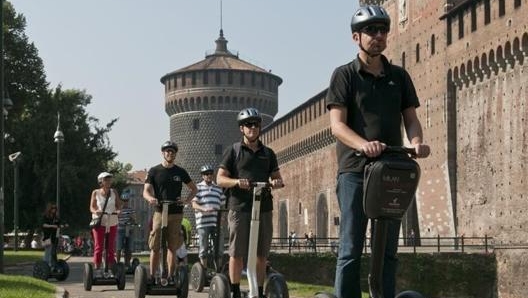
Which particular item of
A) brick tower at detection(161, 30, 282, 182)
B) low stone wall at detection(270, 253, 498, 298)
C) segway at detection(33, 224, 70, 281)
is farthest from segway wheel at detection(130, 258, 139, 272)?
brick tower at detection(161, 30, 282, 182)

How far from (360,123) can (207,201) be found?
7433 millimetres

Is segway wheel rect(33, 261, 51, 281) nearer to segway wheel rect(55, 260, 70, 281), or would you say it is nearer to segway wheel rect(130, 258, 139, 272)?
segway wheel rect(55, 260, 70, 281)

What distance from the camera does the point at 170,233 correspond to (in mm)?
9172

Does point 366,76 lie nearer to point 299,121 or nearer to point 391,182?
point 391,182

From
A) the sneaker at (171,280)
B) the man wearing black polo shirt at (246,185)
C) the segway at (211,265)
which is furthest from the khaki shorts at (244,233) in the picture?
the sneaker at (171,280)

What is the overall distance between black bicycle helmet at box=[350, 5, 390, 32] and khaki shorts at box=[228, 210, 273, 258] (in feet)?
7.39

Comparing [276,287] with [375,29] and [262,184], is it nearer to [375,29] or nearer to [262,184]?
[262,184]

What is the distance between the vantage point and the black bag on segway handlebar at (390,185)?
435cm

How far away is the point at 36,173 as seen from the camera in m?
38.8

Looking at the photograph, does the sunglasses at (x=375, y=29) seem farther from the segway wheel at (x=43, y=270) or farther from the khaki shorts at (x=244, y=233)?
the segway wheel at (x=43, y=270)

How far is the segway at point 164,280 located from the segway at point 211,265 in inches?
13.3

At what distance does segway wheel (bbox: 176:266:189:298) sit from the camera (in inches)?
354

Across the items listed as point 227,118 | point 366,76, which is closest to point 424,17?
point 227,118

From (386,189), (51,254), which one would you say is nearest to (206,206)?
(51,254)
